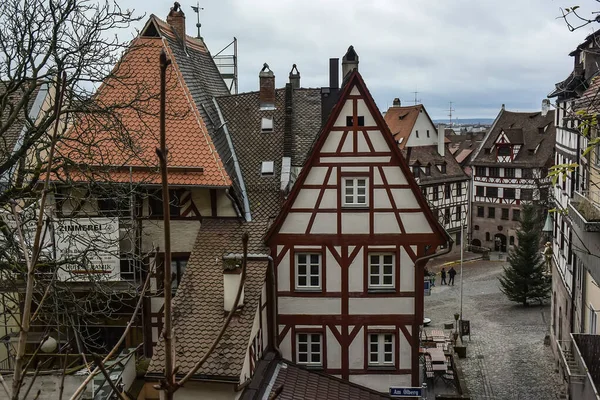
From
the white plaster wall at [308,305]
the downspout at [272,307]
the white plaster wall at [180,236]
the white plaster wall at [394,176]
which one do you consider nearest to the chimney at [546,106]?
the white plaster wall at [394,176]

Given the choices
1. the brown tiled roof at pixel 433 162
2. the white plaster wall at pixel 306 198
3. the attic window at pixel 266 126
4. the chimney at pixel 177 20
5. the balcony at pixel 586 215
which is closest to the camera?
the balcony at pixel 586 215

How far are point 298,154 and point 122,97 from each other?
5277 mm

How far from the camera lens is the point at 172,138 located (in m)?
15.8

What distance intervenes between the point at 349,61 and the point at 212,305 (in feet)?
27.5

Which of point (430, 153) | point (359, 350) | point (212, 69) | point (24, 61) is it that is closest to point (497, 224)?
point (430, 153)

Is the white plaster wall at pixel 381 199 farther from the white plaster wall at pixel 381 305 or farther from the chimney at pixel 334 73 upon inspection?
the chimney at pixel 334 73

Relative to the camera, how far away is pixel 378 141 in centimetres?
1507

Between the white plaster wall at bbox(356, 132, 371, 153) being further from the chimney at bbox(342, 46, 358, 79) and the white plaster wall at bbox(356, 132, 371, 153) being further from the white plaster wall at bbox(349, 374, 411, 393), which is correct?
the white plaster wall at bbox(349, 374, 411, 393)

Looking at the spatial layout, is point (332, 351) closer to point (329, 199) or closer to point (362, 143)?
point (329, 199)

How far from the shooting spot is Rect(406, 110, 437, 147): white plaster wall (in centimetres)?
4941

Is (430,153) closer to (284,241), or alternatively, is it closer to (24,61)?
(284,241)

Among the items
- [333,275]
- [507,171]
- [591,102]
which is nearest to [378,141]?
[333,275]

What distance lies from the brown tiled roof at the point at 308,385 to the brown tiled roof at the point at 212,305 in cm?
132

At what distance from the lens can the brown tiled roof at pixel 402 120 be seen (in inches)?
1939
